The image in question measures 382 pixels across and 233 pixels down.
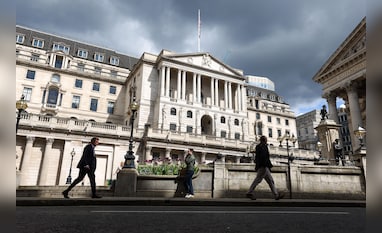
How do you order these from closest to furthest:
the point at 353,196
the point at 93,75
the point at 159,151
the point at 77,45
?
the point at 353,196
the point at 159,151
the point at 93,75
the point at 77,45

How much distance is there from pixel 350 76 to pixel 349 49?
11.5 ft

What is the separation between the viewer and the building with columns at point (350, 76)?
28.3 metres

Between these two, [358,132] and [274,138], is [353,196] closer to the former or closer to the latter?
[358,132]

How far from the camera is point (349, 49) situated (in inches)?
1198

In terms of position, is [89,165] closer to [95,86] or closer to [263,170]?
[263,170]

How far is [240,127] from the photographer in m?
46.3

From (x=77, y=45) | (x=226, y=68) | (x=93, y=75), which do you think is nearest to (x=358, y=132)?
(x=226, y=68)

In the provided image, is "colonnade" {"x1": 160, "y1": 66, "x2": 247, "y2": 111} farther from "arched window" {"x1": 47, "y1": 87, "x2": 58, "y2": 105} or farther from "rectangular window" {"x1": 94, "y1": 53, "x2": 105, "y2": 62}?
"arched window" {"x1": 47, "y1": 87, "x2": 58, "y2": 105}

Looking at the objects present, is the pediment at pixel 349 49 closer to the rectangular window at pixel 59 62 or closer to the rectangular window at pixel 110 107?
the rectangular window at pixel 110 107

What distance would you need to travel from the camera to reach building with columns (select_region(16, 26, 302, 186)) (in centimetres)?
2867

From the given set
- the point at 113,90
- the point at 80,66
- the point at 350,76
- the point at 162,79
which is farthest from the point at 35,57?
the point at 350,76

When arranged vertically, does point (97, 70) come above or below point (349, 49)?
above
